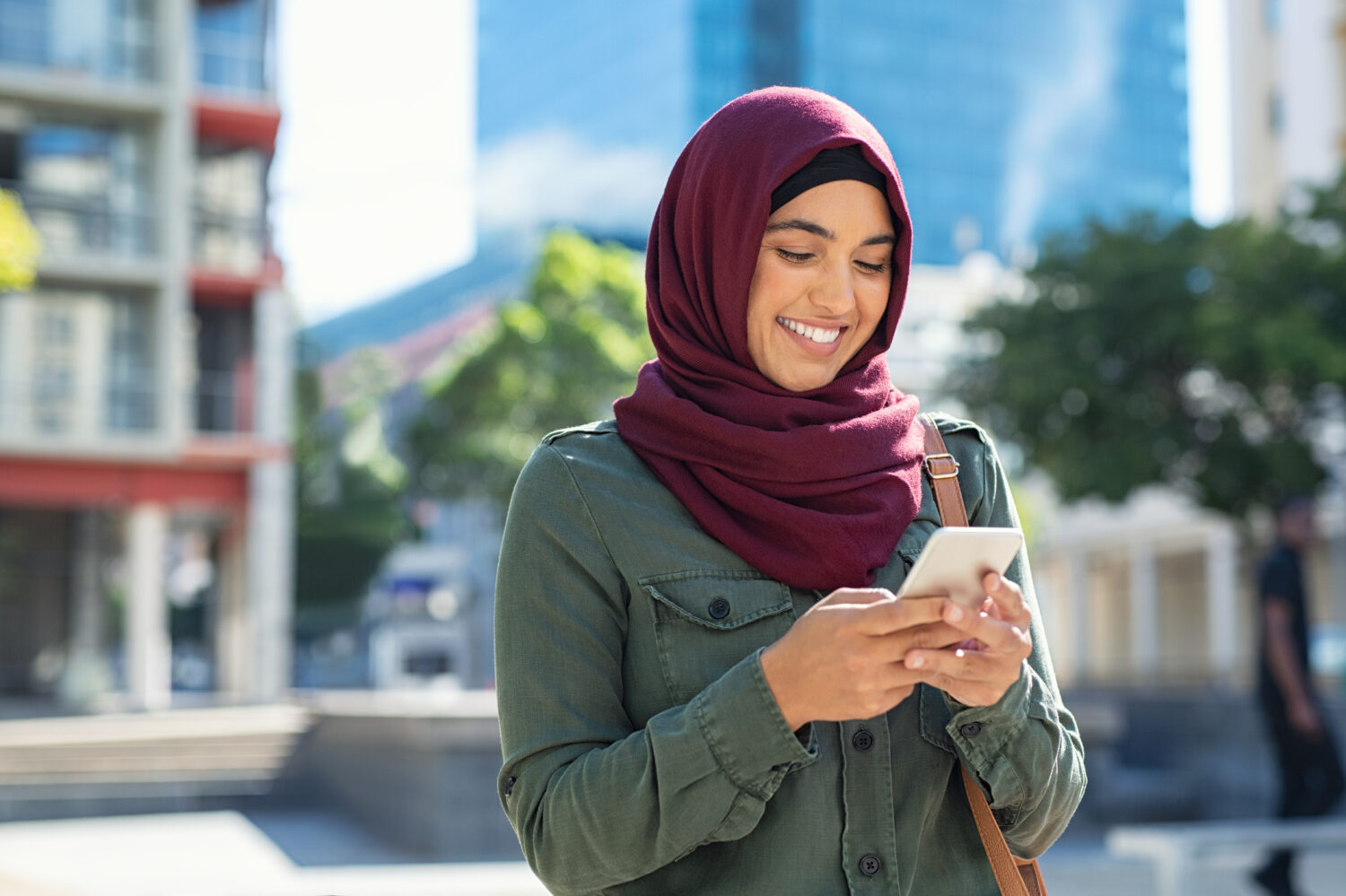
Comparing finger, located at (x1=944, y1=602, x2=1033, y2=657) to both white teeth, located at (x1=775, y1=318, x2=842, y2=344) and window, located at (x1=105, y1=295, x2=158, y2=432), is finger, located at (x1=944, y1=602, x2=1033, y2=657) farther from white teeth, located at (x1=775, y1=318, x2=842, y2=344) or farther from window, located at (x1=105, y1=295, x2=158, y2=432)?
window, located at (x1=105, y1=295, x2=158, y2=432)

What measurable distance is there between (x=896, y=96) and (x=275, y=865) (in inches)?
2855

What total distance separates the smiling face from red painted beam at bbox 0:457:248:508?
857 inches

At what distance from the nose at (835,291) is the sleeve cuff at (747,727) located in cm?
44

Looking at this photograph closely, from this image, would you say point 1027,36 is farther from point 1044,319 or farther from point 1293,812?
point 1293,812

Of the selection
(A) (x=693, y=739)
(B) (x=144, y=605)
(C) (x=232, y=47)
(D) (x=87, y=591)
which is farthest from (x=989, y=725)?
(D) (x=87, y=591)

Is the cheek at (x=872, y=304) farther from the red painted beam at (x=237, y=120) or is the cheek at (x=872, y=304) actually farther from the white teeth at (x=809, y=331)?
the red painted beam at (x=237, y=120)

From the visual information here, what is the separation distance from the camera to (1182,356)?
57.5 ft

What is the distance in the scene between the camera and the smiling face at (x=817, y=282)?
5.52 feet

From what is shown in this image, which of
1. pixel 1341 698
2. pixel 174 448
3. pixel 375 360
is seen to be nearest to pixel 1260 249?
pixel 1341 698

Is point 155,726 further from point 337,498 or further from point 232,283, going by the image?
point 337,498

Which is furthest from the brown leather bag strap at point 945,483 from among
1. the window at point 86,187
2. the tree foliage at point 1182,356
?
the window at point 86,187

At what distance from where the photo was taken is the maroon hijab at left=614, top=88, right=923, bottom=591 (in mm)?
1641

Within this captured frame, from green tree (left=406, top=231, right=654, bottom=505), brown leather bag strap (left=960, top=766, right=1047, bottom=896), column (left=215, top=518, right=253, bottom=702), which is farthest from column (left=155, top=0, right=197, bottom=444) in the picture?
brown leather bag strap (left=960, top=766, right=1047, bottom=896)

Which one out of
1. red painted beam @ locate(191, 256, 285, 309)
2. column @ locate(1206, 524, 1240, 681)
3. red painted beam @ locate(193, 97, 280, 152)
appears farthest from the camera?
column @ locate(1206, 524, 1240, 681)
